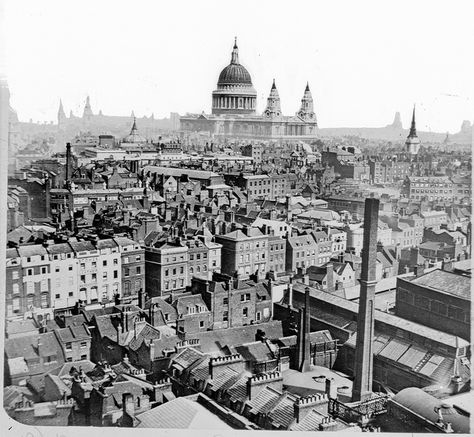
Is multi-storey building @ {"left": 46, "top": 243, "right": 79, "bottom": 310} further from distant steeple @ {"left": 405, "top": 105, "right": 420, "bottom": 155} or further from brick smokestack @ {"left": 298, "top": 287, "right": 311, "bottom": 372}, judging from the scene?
distant steeple @ {"left": 405, "top": 105, "right": 420, "bottom": 155}

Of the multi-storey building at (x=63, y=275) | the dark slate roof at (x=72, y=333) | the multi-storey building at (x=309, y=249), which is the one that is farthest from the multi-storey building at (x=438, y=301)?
the multi-storey building at (x=63, y=275)

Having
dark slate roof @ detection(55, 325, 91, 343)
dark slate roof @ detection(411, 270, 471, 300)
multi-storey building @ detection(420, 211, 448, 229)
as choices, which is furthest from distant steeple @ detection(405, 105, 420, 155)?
dark slate roof @ detection(55, 325, 91, 343)

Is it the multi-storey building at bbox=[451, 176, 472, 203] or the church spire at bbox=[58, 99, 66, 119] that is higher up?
the church spire at bbox=[58, 99, 66, 119]

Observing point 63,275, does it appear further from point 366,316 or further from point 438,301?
point 438,301

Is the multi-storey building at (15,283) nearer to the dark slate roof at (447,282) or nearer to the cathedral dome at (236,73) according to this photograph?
the cathedral dome at (236,73)

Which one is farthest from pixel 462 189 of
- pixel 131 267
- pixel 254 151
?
pixel 254 151

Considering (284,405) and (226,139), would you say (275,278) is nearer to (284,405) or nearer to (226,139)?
(284,405)
